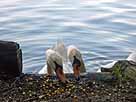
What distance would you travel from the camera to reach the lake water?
37.3ft

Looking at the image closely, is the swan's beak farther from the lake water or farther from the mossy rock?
the lake water

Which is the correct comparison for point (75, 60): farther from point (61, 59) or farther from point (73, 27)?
point (73, 27)

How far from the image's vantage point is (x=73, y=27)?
42.4 ft

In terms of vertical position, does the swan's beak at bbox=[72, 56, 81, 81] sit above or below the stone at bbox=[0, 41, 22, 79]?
below

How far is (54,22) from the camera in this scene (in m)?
13.4

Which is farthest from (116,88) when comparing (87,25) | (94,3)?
(94,3)

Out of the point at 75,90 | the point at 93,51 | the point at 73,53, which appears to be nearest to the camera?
the point at 75,90

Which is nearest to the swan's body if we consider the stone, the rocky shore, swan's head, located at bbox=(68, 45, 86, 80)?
swan's head, located at bbox=(68, 45, 86, 80)

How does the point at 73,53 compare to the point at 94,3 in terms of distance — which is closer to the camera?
the point at 73,53

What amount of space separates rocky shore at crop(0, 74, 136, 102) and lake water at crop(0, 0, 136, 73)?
2.73m

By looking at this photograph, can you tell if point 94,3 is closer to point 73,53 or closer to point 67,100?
point 73,53

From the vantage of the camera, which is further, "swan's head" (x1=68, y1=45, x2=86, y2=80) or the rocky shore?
"swan's head" (x1=68, y1=45, x2=86, y2=80)

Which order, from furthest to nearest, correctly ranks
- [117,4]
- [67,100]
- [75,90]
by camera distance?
[117,4]
[75,90]
[67,100]

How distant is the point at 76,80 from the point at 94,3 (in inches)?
293
